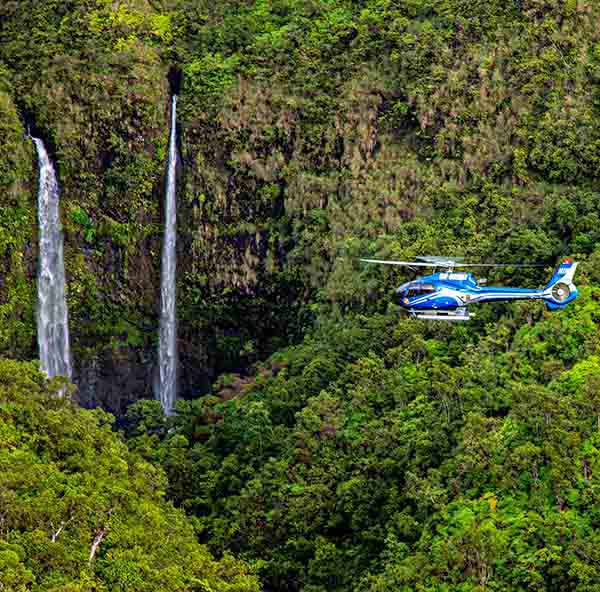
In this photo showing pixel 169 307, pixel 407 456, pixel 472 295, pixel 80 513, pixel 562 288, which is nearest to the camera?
pixel 80 513

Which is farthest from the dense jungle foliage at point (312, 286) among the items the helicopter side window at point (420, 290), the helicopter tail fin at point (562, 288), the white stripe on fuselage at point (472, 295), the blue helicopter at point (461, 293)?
the helicopter side window at point (420, 290)

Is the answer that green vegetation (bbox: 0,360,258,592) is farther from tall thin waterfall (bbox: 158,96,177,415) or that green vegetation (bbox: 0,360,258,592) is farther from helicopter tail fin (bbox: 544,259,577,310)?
helicopter tail fin (bbox: 544,259,577,310)

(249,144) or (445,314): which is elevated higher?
(249,144)

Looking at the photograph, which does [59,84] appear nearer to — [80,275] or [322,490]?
[80,275]

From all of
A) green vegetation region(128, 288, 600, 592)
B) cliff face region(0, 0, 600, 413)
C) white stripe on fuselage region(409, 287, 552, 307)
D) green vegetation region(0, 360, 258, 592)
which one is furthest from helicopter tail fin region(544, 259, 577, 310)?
cliff face region(0, 0, 600, 413)

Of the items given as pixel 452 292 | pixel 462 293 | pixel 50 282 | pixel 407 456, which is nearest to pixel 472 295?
pixel 462 293

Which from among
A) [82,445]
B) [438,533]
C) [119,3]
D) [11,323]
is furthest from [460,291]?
[119,3]

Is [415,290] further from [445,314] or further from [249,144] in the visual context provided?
[249,144]
